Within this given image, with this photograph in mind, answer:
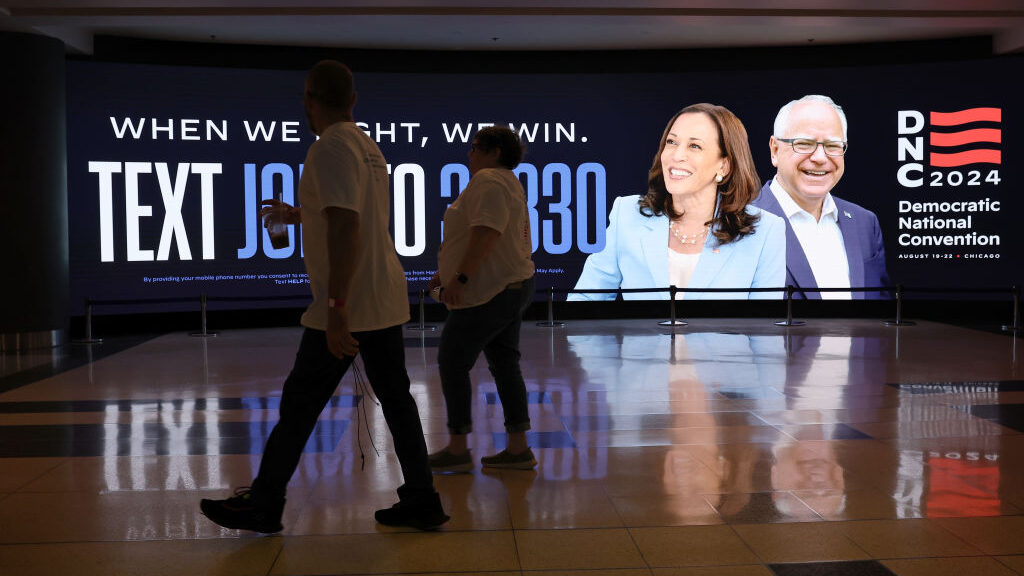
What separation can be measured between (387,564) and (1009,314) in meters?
11.5

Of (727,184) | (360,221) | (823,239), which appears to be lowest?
(360,221)

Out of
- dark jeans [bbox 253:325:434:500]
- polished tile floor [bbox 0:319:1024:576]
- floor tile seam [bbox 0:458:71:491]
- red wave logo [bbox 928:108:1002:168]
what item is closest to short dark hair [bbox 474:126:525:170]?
dark jeans [bbox 253:325:434:500]

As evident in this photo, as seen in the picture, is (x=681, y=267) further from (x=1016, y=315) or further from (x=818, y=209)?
(x=1016, y=315)

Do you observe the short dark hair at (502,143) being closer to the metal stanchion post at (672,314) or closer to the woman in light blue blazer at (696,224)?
the metal stanchion post at (672,314)

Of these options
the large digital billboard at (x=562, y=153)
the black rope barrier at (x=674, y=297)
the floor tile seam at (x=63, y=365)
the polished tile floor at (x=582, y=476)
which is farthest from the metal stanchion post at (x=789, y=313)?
the floor tile seam at (x=63, y=365)

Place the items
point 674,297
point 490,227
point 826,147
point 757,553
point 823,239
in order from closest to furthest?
point 757,553
point 490,227
point 674,297
point 823,239
point 826,147

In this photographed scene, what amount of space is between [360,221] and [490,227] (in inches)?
31.3

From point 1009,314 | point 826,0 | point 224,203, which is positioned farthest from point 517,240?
point 1009,314

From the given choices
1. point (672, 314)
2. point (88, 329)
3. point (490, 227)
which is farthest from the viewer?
point (672, 314)

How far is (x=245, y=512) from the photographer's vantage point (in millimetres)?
3113

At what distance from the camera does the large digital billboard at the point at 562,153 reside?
37.7 feet

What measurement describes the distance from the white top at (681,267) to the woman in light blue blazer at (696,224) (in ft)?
0.04

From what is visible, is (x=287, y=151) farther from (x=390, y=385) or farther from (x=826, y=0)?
(x=390, y=385)

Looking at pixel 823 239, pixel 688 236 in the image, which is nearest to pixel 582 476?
pixel 688 236
